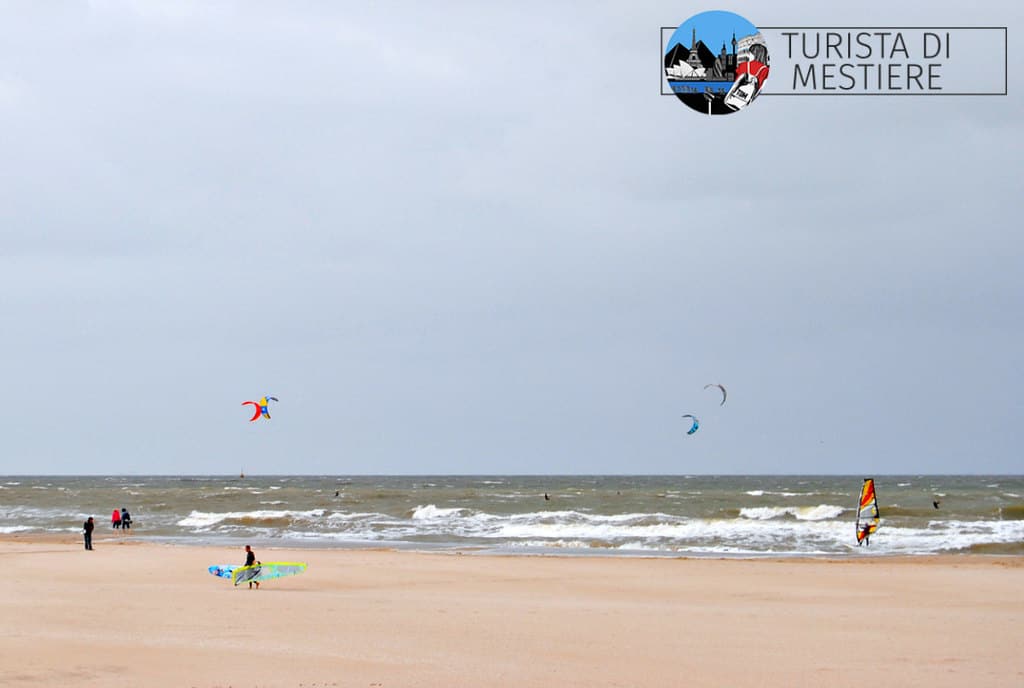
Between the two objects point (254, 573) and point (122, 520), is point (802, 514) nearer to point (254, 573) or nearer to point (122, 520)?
point (122, 520)

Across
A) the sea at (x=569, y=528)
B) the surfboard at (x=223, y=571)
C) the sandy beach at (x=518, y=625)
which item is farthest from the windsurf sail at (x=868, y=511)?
the surfboard at (x=223, y=571)

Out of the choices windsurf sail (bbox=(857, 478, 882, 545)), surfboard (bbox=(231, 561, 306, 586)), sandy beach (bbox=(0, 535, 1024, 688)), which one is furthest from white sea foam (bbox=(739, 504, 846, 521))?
surfboard (bbox=(231, 561, 306, 586))

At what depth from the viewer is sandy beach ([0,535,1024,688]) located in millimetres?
10352

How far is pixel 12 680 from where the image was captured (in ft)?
31.1

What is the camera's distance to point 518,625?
45.8 ft

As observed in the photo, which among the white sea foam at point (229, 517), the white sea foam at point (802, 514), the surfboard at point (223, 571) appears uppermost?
the surfboard at point (223, 571)

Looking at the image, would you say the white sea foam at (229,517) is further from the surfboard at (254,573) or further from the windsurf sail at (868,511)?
the surfboard at (254,573)

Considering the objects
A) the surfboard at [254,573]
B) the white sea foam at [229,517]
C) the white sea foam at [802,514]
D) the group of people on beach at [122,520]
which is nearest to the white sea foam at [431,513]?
the white sea foam at [229,517]

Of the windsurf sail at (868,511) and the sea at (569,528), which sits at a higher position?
the windsurf sail at (868,511)

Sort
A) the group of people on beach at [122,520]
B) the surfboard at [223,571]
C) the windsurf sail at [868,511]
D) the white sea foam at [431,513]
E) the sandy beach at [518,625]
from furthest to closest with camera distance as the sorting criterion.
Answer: the white sea foam at [431,513]
the group of people on beach at [122,520]
the windsurf sail at [868,511]
the surfboard at [223,571]
the sandy beach at [518,625]

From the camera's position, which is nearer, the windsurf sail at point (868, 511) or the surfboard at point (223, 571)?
the surfboard at point (223, 571)

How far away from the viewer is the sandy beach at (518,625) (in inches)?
408

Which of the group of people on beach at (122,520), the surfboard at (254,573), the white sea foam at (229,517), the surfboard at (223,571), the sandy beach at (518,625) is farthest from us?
the white sea foam at (229,517)

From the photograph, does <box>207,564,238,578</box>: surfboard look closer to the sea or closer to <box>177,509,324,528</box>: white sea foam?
the sea
